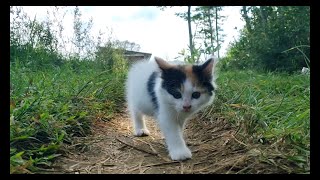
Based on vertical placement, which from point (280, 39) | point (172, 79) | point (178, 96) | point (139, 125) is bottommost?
point (139, 125)

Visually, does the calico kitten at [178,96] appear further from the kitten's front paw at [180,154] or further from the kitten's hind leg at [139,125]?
the kitten's hind leg at [139,125]

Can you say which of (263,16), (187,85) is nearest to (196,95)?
(187,85)

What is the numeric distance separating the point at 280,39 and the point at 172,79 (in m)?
6.43

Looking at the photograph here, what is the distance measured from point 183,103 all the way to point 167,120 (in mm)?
212

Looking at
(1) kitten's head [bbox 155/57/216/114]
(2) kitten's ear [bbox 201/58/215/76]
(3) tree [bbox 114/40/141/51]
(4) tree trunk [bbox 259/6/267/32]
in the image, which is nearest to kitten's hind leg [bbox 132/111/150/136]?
(1) kitten's head [bbox 155/57/216/114]

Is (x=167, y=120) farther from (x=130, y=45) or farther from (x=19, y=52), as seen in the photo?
(x=130, y=45)

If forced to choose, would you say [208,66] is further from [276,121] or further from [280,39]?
[280,39]

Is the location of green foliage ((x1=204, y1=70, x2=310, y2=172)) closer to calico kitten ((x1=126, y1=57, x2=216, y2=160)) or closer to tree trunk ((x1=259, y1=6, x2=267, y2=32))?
calico kitten ((x1=126, y1=57, x2=216, y2=160))

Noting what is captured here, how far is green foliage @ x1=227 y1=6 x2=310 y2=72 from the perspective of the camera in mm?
7555

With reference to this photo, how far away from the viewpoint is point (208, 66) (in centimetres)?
236

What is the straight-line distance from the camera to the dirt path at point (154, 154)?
5.87 ft

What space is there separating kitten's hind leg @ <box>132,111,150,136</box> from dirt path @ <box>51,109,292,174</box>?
7 cm

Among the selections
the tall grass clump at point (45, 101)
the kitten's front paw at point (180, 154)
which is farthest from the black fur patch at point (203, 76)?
the tall grass clump at point (45, 101)
